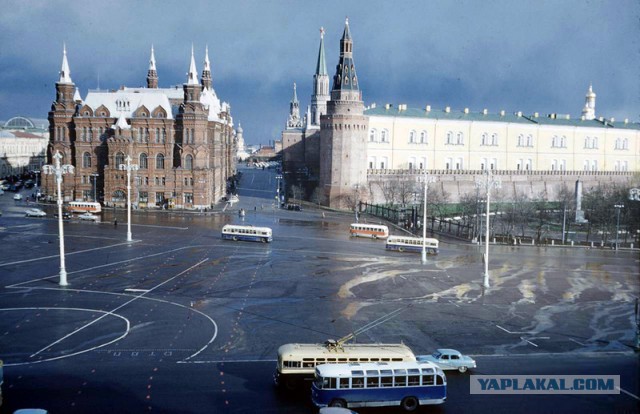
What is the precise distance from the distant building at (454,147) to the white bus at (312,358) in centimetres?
7618

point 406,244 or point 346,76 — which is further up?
point 346,76

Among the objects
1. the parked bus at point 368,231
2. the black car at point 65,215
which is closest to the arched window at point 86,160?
the black car at point 65,215

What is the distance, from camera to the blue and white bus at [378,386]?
73.4 feet

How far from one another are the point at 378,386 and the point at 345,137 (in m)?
81.4

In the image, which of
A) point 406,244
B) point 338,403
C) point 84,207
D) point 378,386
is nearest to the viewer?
point 338,403

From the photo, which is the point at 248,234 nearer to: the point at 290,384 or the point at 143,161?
the point at 143,161

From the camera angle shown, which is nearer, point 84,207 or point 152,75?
point 84,207

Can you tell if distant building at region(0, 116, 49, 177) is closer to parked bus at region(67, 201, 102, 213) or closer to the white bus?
parked bus at region(67, 201, 102, 213)

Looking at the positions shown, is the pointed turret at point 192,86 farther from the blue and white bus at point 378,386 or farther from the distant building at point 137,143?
the blue and white bus at point 378,386

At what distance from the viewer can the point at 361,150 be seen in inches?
4067

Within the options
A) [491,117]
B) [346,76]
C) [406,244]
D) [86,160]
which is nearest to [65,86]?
[86,160]

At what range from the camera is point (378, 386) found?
2280 cm

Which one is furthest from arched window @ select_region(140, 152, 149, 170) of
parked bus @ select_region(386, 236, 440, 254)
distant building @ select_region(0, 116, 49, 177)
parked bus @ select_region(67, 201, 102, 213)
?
distant building @ select_region(0, 116, 49, 177)

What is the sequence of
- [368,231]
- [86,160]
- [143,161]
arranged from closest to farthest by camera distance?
[368,231] < [143,161] < [86,160]
